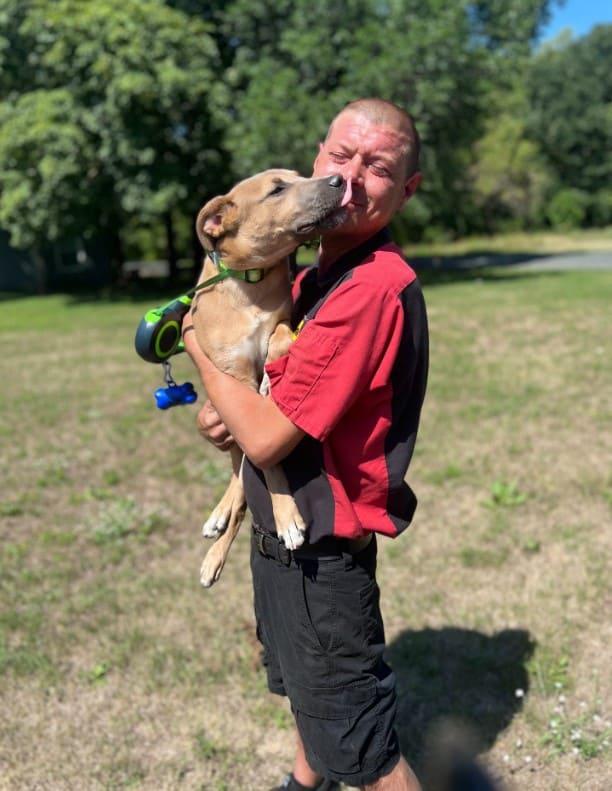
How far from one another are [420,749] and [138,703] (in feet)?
4.31

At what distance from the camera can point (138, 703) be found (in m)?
3.40

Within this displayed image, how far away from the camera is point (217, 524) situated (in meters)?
2.57

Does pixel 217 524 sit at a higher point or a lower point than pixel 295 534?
lower

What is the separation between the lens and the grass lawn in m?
3.10

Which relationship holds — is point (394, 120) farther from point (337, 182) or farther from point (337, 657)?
point (337, 657)

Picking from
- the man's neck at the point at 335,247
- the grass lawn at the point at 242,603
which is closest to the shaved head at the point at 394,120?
the man's neck at the point at 335,247

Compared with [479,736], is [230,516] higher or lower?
higher

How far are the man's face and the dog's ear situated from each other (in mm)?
386

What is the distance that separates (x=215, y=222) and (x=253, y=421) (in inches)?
28.7

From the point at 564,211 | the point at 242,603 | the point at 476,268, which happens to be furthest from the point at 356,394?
the point at 564,211

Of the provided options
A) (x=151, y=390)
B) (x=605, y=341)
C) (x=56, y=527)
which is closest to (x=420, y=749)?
(x=56, y=527)

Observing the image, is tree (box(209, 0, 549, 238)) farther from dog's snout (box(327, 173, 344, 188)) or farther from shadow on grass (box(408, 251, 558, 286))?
dog's snout (box(327, 173, 344, 188))

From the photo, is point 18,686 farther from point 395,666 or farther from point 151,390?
point 151,390

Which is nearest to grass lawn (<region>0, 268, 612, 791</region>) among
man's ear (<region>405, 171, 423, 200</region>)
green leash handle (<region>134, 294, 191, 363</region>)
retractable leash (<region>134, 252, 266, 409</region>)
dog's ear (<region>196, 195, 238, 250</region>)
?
retractable leash (<region>134, 252, 266, 409</region>)
